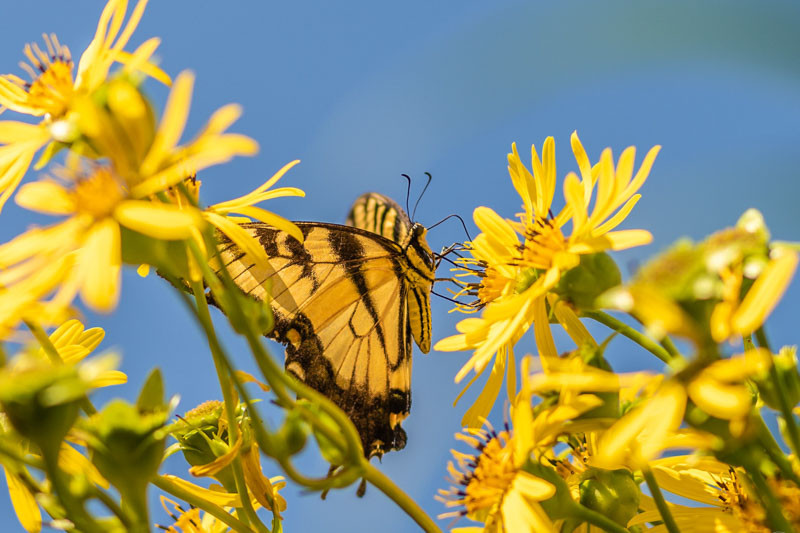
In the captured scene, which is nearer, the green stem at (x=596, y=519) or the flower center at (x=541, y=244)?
the green stem at (x=596, y=519)

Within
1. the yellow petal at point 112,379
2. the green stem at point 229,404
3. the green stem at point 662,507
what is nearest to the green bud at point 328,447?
the green stem at point 229,404

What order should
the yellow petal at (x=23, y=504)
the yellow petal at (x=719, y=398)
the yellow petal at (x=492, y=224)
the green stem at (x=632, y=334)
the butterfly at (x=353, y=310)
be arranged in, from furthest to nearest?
the butterfly at (x=353, y=310) → the yellow petal at (x=492, y=224) → the yellow petal at (x=23, y=504) → the green stem at (x=632, y=334) → the yellow petal at (x=719, y=398)

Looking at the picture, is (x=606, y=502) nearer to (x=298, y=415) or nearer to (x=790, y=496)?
(x=790, y=496)

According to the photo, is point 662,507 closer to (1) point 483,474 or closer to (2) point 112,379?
(1) point 483,474

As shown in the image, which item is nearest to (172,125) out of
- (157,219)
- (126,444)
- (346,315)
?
(157,219)

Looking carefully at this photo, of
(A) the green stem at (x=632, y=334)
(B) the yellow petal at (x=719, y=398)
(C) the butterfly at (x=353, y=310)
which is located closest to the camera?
(B) the yellow petal at (x=719, y=398)

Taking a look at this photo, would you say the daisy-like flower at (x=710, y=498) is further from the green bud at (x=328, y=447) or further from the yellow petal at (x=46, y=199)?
the yellow petal at (x=46, y=199)

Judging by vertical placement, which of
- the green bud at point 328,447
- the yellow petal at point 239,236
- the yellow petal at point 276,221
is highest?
the yellow petal at point 276,221

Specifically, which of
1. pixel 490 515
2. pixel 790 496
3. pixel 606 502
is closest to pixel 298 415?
pixel 490 515
